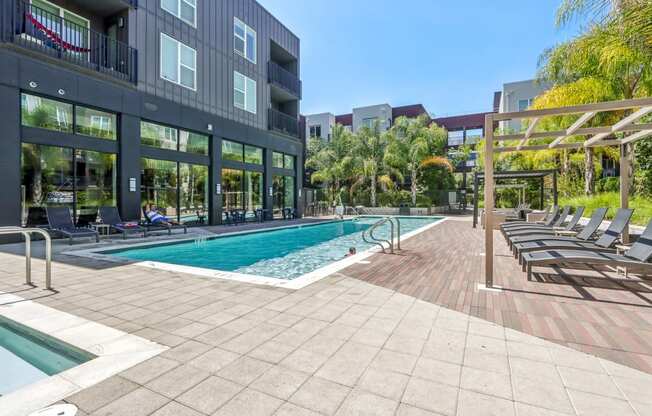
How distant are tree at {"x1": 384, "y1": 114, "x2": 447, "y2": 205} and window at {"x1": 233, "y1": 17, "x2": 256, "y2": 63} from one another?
1198 cm

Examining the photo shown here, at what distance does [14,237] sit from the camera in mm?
8773

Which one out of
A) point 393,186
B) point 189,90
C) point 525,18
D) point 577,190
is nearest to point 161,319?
point 189,90

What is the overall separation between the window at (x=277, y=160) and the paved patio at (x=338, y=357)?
1458cm

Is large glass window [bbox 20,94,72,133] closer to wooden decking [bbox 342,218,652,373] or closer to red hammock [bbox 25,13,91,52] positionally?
red hammock [bbox 25,13,91,52]

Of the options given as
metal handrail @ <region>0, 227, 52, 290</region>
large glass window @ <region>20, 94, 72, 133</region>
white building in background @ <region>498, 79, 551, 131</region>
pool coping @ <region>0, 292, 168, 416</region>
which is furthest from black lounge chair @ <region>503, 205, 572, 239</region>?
white building in background @ <region>498, 79, 551, 131</region>

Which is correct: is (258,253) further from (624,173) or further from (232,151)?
(624,173)

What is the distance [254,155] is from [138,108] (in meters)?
6.49

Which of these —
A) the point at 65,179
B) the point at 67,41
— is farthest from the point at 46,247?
the point at 67,41

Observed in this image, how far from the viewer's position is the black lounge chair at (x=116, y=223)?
9633 millimetres

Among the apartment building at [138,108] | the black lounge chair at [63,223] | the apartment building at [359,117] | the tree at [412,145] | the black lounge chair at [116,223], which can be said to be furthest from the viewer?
the apartment building at [359,117]

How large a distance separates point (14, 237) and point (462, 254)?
11.6m

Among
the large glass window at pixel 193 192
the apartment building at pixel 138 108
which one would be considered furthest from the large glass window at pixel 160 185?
the large glass window at pixel 193 192

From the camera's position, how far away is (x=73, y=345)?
277 cm

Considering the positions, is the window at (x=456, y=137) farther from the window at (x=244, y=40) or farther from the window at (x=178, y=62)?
the window at (x=178, y=62)
